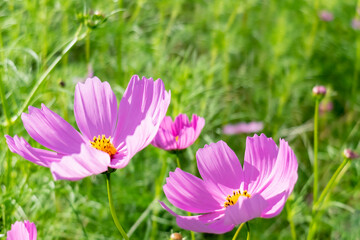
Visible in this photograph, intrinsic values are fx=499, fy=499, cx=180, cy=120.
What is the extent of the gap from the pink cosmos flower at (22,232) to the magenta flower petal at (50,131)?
11cm

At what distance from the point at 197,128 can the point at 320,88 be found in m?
0.34

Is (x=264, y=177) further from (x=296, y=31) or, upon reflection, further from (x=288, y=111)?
(x=296, y=31)

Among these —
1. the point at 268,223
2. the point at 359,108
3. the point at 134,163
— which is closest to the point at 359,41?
the point at 359,108

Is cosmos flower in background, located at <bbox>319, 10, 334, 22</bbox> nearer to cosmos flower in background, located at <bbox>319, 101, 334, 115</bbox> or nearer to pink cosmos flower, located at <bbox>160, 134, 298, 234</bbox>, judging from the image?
cosmos flower in background, located at <bbox>319, 101, 334, 115</bbox>

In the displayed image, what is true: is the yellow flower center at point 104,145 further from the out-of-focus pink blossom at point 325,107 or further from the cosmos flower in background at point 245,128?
the out-of-focus pink blossom at point 325,107

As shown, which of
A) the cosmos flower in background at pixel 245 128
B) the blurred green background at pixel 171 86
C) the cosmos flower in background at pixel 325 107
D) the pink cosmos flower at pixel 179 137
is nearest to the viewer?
the pink cosmos flower at pixel 179 137

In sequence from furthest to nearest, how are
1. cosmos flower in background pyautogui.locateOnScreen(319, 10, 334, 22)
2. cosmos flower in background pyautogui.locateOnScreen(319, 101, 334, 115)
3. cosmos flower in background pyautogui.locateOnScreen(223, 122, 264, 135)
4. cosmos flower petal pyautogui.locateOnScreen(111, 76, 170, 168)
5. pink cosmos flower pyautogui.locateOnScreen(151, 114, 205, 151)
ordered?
cosmos flower in background pyautogui.locateOnScreen(319, 10, 334, 22) < cosmos flower in background pyautogui.locateOnScreen(319, 101, 334, 115) < cosmos flower in background pyautogui.locateOnScreen(223, 122, 264, 135) < pink cosmos flower pyautogui.locateOnScreen(151, 114, 205, 151) < cosmos flower petal pyautogui.locateOnScreen(111, 76, 170, 168)

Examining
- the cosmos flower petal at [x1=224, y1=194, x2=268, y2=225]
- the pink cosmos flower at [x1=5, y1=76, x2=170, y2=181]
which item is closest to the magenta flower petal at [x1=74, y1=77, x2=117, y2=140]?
the pink cosmos flower at [x1=5, y1=76, x2=170, y2=181]

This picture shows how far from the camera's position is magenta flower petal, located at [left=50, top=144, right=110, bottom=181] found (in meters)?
0.54

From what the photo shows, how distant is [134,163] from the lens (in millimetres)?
1416

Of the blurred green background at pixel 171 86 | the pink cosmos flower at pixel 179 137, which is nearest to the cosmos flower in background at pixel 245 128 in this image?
the blurred green background at pixel 171 86

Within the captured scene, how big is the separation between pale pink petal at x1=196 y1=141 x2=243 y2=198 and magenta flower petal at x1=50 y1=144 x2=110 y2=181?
0.48 ft

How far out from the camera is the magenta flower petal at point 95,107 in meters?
0.72

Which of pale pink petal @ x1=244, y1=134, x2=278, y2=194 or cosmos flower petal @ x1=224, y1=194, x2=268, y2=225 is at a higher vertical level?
cosmos flower petal @ x1=224, y1=194, x2=268, y2=225
